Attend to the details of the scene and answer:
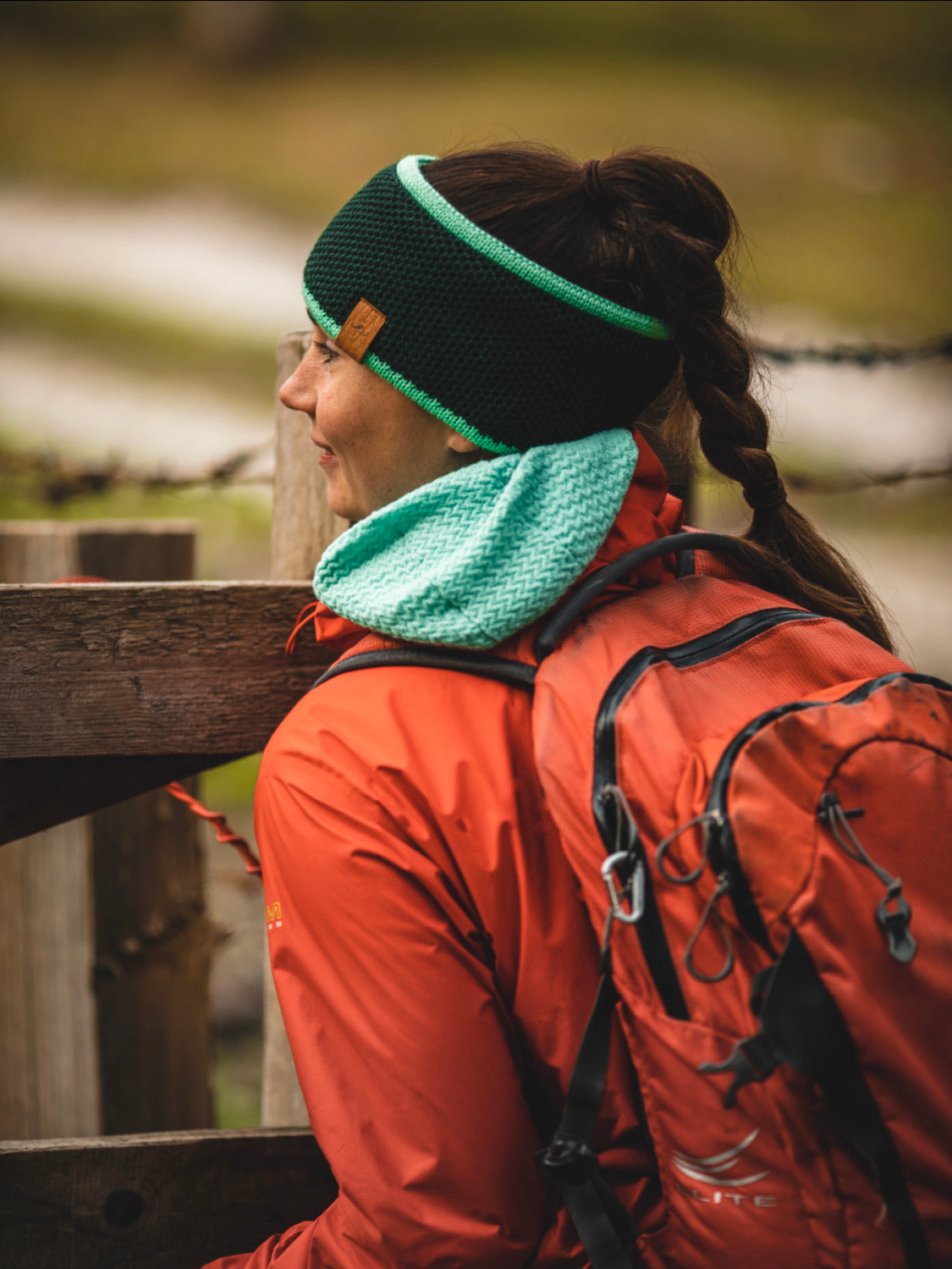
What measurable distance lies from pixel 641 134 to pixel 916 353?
48.2 ft

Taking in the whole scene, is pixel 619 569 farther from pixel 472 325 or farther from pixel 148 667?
pixel 148 667

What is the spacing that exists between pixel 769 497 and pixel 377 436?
53 centimetres

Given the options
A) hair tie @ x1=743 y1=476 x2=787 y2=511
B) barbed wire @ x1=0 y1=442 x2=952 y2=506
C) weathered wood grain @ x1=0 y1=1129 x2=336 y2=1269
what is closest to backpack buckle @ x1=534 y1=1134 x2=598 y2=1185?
weathered wood grain @ x1=0 y1=1129 x2=336 y2=1269

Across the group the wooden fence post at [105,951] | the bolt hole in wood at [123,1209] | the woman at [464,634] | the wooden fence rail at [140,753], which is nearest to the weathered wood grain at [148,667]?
the wooden fence rail at [140,753]

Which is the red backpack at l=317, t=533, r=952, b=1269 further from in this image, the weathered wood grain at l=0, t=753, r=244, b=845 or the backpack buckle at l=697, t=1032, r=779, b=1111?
the weathered wood grain at l=0, t=753, r=244, b=845

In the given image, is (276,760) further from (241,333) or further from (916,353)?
(241,333)

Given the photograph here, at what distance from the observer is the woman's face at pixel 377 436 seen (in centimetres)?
124

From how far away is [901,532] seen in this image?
Answer: 10273 mm

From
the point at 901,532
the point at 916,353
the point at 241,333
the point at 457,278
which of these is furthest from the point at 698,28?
the point at 457,278

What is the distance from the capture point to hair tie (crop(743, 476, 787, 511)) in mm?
1365

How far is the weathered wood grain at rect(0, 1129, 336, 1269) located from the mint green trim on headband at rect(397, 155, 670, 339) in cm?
117

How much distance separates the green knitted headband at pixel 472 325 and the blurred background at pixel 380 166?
23.2 ft

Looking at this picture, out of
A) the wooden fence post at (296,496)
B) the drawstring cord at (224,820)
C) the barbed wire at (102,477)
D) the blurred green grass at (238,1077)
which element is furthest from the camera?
the blurred green grass at (238,1077)

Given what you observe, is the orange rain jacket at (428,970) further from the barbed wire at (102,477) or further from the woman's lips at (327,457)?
the barbed wire at (102,477)
